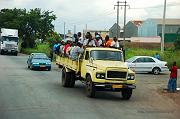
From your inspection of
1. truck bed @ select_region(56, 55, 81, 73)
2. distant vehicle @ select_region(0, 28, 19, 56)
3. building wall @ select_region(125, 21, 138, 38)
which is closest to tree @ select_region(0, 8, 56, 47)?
distant vehicle @ select_region(0, 28, 19, 56)

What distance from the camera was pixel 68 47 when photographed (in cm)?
2366

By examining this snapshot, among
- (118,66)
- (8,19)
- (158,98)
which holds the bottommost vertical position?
(158,98)

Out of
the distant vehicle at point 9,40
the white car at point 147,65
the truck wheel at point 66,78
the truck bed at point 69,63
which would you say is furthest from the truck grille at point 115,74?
the distant vehicle at point 9,40

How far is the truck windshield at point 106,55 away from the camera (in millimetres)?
19938

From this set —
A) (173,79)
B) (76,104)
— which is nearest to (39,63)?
(173,79)

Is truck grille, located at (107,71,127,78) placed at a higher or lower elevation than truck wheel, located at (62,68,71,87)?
higher

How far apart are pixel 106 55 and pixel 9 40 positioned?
5269 centimetres

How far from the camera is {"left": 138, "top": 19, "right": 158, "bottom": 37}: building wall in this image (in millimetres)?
113938

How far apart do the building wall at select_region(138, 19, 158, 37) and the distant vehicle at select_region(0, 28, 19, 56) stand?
49.0m

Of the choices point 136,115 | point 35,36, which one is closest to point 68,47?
point 136,115

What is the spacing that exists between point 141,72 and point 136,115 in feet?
69.8

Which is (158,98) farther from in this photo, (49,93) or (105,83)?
(49,93)

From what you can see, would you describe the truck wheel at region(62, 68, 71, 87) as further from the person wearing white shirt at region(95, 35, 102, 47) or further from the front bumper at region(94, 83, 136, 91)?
the front bumper at region(94, 83, 136, 91)

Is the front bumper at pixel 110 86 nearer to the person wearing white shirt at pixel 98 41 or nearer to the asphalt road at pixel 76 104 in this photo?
the asphalt road at pixel 76 104
